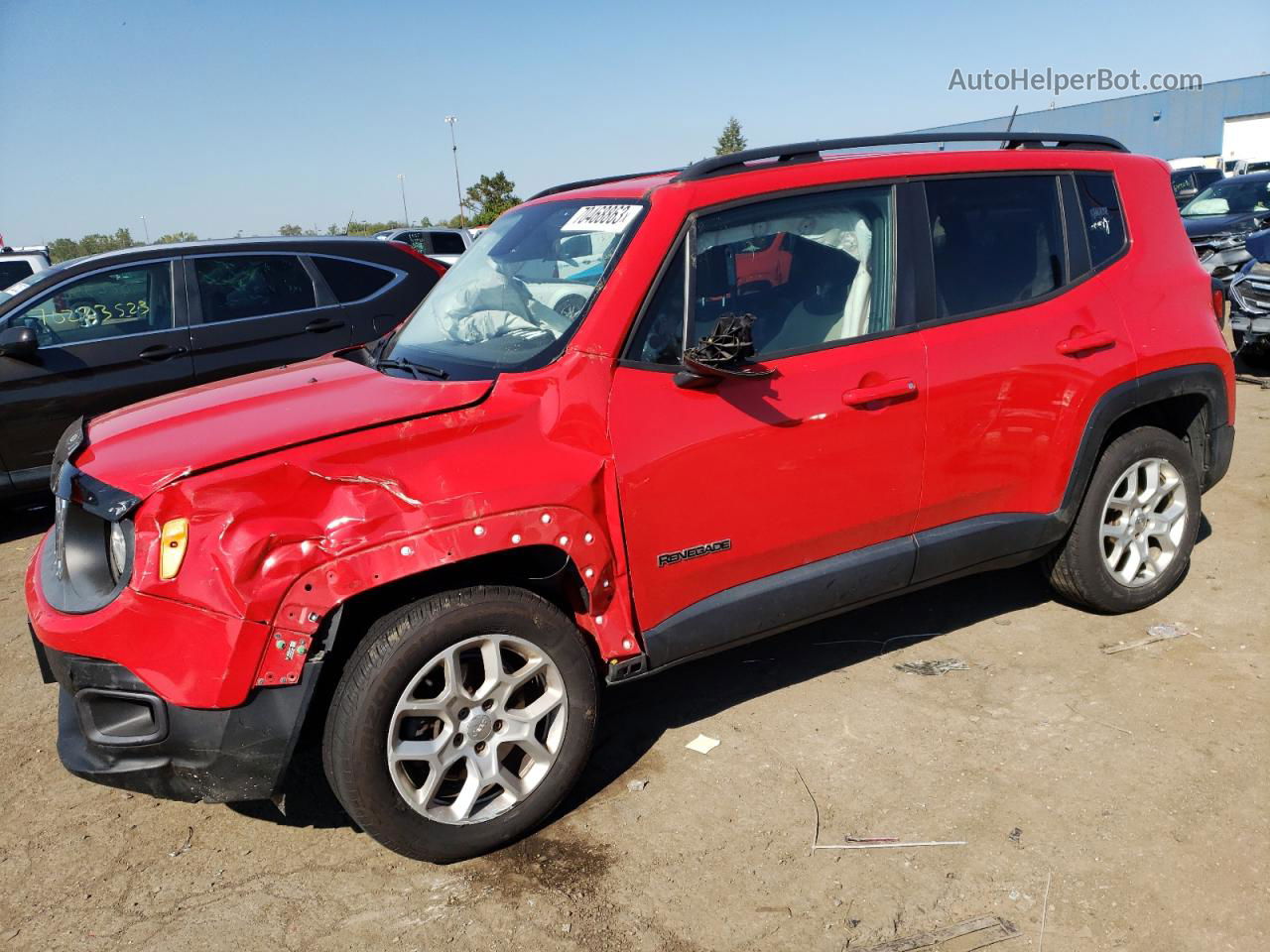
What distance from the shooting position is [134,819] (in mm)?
3348

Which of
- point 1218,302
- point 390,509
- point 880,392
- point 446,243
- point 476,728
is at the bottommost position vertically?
point 476,728

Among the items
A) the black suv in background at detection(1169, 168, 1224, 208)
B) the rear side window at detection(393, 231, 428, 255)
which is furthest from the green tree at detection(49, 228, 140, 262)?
the black suv in background at detection(1169, 168, 1224, 208)

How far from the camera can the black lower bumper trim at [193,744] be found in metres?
2.66

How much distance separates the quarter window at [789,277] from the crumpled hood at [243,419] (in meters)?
0.70

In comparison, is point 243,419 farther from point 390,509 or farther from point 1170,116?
point 1170,116

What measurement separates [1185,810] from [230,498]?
9.63ft

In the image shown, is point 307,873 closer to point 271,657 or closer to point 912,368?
point 271,657

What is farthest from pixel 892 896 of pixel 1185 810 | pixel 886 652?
pixel 886 652

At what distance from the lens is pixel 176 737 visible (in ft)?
8.79

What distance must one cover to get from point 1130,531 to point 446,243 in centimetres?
1934

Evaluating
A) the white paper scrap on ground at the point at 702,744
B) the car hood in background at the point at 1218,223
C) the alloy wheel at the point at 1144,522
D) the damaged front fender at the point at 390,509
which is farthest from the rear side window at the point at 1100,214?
the car hood in background at the point at 1218,223

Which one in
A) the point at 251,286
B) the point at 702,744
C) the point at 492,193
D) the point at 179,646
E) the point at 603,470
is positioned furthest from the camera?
the point at 492,193

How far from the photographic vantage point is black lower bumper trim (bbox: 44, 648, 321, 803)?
2.66 metres

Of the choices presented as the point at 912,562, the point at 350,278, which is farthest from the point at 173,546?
the point at 350,278
